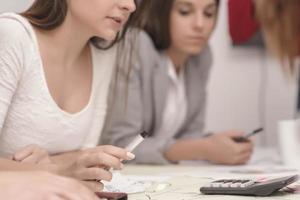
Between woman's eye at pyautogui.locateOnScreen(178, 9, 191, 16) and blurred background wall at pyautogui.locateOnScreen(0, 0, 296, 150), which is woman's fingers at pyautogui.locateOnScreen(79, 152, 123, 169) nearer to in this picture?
woman's eye at pyautogui.locateOnScreen(178, 9, 191, 16)

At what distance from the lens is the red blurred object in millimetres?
2098

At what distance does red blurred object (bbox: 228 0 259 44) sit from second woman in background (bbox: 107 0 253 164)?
1.42 ft

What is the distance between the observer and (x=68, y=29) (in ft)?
3.56

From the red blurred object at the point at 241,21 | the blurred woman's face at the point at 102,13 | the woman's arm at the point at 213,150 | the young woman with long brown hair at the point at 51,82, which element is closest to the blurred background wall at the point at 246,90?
the red blurred object at the point at 241,21

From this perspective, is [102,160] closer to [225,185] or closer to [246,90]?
[225,185]

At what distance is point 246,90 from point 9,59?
55.7 inches

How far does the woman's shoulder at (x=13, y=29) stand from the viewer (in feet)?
3.23

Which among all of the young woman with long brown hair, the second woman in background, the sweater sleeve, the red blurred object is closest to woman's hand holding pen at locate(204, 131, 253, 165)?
the second woman in background

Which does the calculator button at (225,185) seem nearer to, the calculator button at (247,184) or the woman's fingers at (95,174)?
the calculator button at (247,184)

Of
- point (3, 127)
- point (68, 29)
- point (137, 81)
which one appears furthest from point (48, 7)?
point (137, 81)

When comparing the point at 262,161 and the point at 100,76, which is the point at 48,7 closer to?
the point at 100,76

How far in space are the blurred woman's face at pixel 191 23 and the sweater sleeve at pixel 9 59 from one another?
65 cm

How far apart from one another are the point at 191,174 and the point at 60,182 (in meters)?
0.45

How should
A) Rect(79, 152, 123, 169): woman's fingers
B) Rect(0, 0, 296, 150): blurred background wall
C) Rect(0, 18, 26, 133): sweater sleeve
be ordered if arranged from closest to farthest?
Rect(79, 152, 123, 169): woman's fingers → Rect(0, 18, 26, 133): sweater sleeve → Rect(0, 0, 296, 150): blurred background wall
